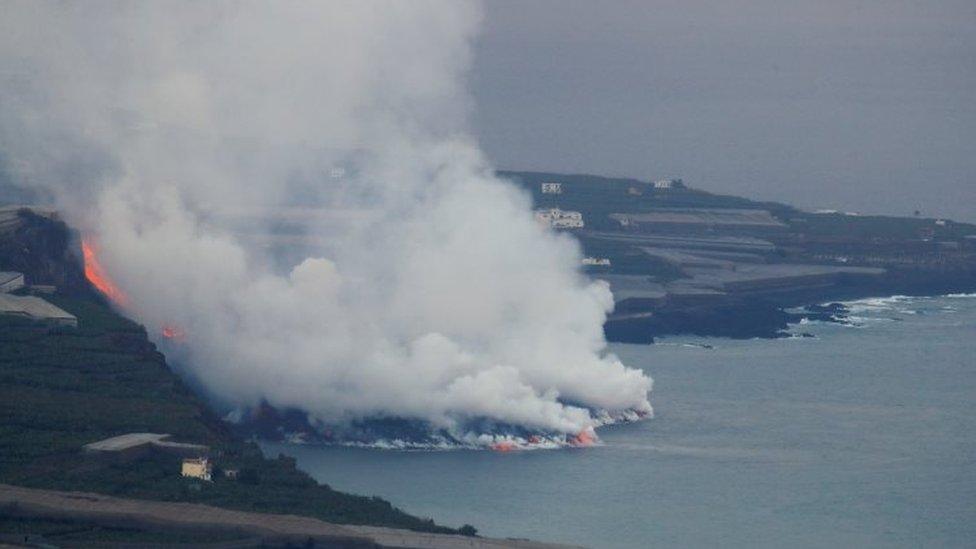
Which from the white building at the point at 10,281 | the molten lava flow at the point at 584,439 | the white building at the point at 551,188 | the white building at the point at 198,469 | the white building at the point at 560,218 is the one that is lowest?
the white building at the point at 198,469

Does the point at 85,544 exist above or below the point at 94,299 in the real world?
below

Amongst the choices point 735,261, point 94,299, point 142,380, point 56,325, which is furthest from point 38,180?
point 735,261

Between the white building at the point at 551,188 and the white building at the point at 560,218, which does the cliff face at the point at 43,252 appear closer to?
the white building at the point at 560,218

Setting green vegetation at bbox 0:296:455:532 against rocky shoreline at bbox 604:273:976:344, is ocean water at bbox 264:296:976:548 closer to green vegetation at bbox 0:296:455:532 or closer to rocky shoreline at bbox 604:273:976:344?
green vegetation at bbox 0:296:455:532

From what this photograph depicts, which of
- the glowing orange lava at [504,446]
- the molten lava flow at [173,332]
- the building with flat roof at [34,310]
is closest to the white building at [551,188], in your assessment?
the molten lava flow at [173,332]

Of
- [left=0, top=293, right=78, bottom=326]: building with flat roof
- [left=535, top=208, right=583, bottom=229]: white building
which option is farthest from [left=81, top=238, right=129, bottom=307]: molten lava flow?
[left=535, top=208, right=583, bottom=229]: white building

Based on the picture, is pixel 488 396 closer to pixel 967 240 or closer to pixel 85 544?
pixel 85 544

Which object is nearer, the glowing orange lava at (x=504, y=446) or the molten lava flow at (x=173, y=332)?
the glowing orange lava at (x=504, y=446)
